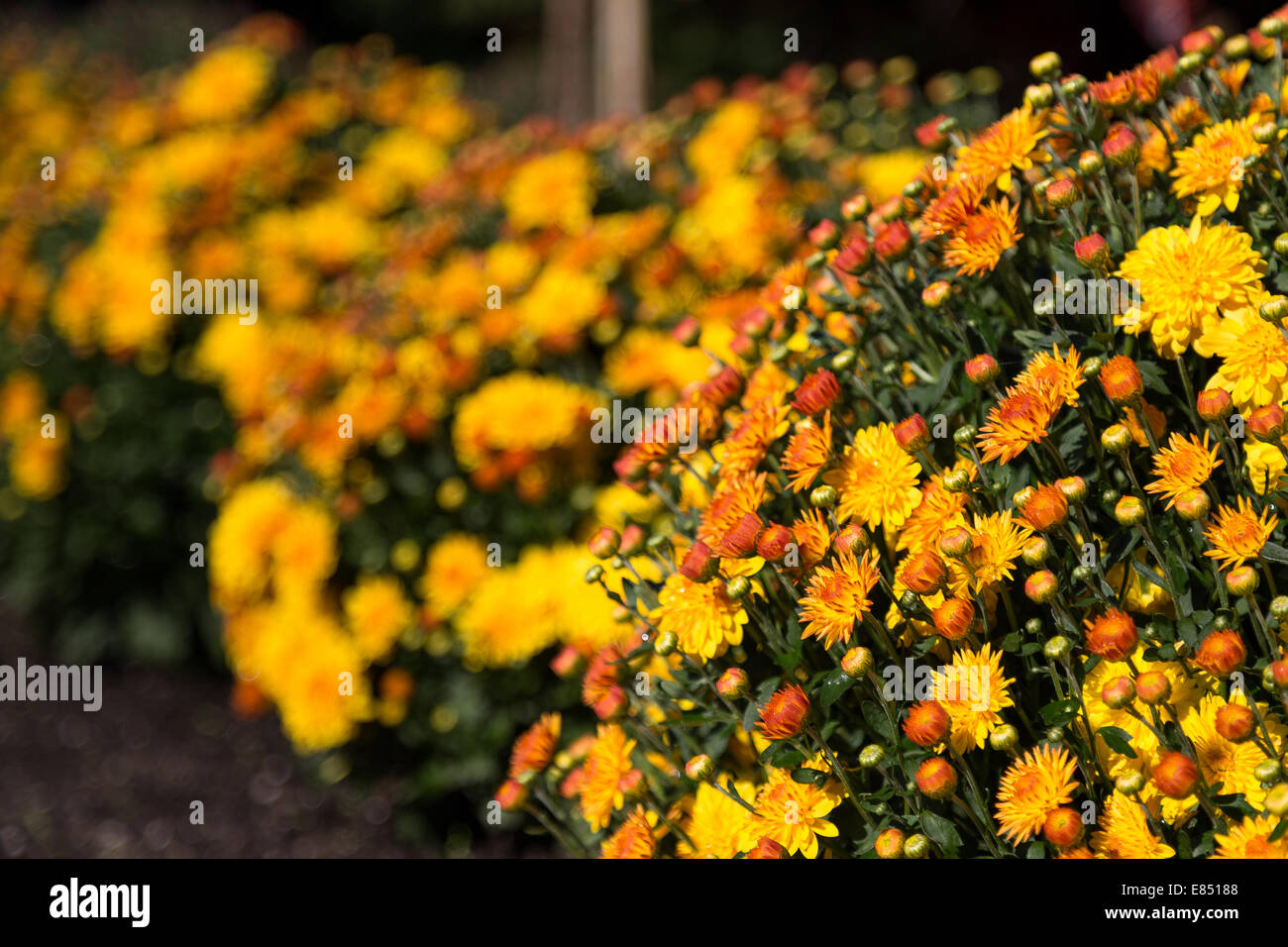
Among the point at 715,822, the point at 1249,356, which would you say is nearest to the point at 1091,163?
the point at 1249,356

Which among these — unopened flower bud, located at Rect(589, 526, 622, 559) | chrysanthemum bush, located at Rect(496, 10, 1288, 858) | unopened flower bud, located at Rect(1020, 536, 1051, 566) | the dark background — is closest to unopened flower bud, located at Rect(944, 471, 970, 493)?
chrysanthemum bush, located at Rect(496, 10, 1288, 858)

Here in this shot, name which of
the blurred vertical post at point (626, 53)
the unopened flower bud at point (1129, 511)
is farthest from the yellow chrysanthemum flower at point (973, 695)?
the blurred vertical post at point (626, 53)

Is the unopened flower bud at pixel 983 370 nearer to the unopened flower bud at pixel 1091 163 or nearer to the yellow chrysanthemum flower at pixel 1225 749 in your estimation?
the unopened flower bud at pixel 1091 163

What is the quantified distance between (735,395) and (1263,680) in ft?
2.81

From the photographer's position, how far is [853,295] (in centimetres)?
197

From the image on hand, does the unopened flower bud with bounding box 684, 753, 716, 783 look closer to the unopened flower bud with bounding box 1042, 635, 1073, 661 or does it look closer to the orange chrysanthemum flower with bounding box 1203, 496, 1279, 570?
the unopened flower bud with bounding box 1042, 635, 1073, 661

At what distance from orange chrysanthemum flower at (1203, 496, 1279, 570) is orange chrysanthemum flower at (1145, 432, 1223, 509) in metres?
0.05

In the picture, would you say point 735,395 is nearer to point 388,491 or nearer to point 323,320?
point 388,491

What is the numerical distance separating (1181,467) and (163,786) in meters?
3.48

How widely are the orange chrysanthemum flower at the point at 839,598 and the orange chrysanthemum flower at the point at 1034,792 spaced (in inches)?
9.6
